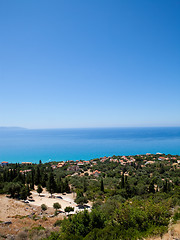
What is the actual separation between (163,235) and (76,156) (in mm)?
88783

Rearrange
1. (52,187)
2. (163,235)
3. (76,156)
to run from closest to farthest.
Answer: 1. (163,235)
2. (52,187)
3. (76,156)

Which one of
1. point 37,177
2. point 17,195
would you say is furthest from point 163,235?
point 37,177

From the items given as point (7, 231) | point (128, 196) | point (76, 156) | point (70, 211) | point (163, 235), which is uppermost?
point (163, 235)

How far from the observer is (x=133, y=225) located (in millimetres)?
9398

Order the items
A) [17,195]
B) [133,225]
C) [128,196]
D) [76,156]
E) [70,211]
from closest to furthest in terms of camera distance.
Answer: [133,225], [70,211], [17,195], [128,196], [76,156]

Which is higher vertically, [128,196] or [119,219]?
[119,219]

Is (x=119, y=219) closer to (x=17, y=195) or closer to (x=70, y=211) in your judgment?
(x=70, y=211)

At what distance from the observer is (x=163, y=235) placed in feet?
25.3

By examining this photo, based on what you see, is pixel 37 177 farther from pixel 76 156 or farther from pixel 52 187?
pixel 76 156

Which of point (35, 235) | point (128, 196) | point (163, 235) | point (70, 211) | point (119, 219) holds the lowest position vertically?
point (128, 196)

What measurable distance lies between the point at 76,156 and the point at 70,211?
7526 cm

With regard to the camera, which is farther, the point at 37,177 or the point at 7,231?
the point at 37,177

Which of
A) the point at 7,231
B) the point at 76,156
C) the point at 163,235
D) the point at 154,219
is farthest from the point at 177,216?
the point at 76,156

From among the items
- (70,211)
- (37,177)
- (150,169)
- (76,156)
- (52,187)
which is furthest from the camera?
(76,156)
